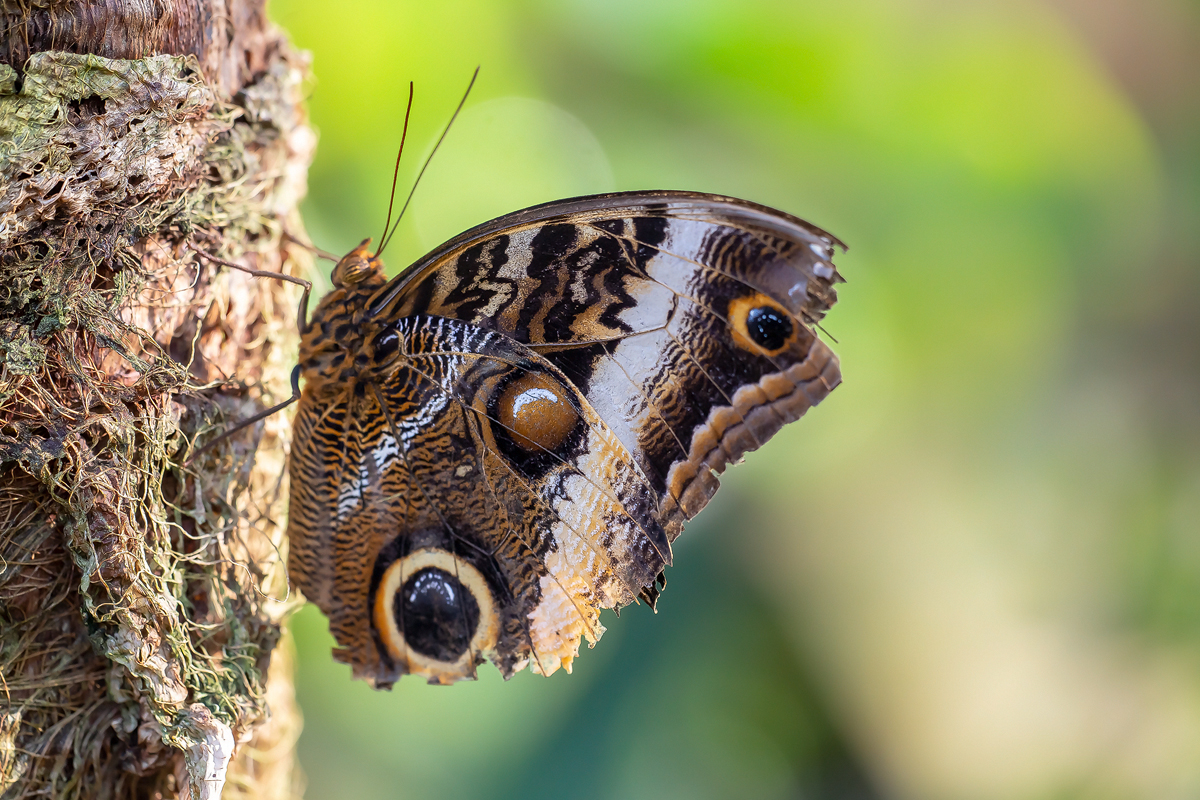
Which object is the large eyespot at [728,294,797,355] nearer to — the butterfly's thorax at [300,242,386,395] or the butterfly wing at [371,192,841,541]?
the butterfly wing at [371,192,841,541]

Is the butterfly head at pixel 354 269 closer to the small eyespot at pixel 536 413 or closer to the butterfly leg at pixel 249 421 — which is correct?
the butterfly leg at pixel 249 421

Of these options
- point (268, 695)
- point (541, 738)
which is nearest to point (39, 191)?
point (268, 695)

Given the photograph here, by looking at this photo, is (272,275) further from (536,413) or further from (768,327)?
(768,327)

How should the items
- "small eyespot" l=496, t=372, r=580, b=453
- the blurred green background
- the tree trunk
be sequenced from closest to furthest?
the tree trunk
"small eyespot" l=496, t=372, r=580, b=453
the blurred green background

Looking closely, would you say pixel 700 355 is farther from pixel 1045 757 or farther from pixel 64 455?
pixel 1045 757

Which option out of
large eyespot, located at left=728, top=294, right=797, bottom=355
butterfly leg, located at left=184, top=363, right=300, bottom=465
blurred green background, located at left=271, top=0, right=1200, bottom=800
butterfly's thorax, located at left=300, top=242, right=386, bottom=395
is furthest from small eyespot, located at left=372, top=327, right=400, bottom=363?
blurred green background, located at left=271, top=0, right=1200, bottom=800

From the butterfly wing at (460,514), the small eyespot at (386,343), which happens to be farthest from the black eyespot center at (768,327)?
the small eyespot at (386,343)
